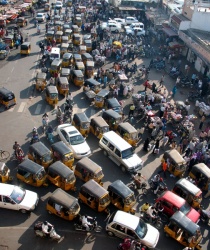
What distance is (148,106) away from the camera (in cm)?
2981

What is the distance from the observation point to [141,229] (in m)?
17.4

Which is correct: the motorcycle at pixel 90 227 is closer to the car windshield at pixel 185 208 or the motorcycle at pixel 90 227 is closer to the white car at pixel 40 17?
the car windshield at pixel 185 208

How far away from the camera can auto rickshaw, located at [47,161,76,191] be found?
65.6ft

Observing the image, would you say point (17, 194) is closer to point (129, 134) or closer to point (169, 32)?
point (129, 134)

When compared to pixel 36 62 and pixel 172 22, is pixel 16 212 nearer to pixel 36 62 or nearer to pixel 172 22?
pixel 36 62

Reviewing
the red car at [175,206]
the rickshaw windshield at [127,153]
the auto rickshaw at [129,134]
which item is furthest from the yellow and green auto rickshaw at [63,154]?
the red car at [175,206]

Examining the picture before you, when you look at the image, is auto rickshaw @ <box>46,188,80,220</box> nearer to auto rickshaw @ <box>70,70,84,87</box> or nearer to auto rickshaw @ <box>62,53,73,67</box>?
auto rickshaw @ <box>70,70,84,87</box>

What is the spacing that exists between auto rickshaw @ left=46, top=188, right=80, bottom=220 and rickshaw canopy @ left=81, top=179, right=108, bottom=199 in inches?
44.4

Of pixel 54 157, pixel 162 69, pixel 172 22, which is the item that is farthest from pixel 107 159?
pixel 172 22

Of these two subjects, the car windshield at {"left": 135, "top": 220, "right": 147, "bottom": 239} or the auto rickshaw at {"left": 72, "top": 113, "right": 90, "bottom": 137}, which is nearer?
the car windshield at {"left": 135, "top": 220, "right": 147, "bottom": 239}

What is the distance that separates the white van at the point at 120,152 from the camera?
2253cm

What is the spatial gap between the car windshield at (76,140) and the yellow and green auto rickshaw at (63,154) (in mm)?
1358

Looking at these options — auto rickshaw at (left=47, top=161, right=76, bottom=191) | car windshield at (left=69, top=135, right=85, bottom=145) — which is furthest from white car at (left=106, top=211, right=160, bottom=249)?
car windshield at (left=69, top=135, right=85, bottom=145)

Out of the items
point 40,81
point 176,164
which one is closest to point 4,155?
point 40,81
